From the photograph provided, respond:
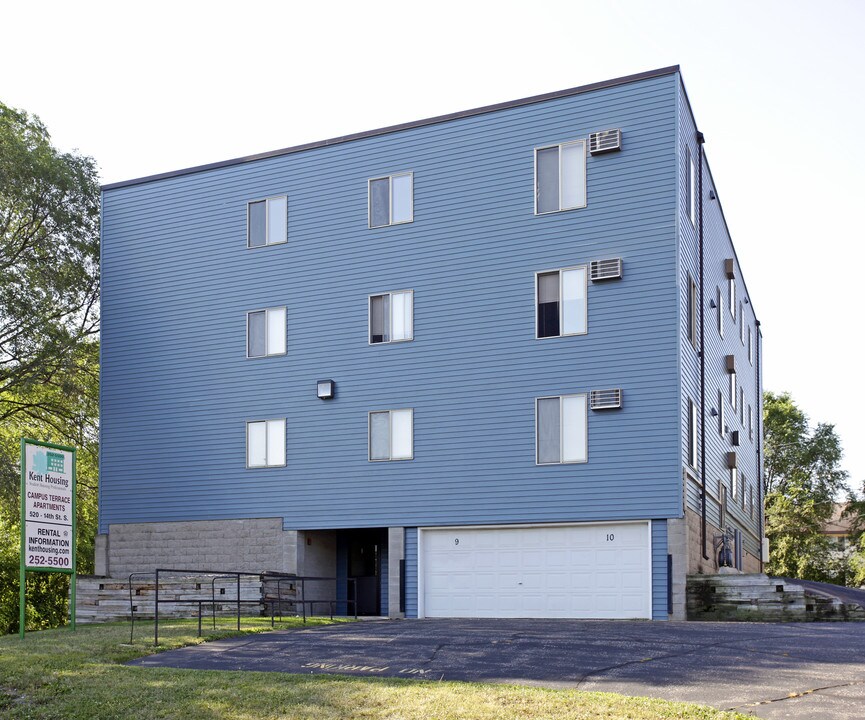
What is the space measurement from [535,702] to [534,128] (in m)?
14.8

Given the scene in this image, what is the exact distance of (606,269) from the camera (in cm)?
2108

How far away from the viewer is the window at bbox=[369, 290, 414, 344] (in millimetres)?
23250

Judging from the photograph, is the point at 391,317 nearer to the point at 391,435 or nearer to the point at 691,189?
the point at 391,435

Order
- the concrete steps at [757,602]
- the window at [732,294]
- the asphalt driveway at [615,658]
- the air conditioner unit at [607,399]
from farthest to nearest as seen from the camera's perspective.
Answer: the window at [732,294] → the air conditioner unit at [607,399] → the concrete steps at [757,602] → the asphalt driveway at [615,658]

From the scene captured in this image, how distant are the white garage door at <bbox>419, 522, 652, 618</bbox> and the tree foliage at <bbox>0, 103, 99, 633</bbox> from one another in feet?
39.7

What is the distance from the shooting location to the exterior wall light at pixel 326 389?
930 inches

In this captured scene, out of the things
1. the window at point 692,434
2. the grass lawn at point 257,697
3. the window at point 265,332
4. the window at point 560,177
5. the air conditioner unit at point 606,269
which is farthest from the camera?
the window at point 265,332

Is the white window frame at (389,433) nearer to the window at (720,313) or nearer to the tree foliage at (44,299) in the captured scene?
the window at (720,313)

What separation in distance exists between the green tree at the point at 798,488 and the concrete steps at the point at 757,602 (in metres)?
33.0

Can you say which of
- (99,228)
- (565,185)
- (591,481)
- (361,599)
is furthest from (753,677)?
(99,228)

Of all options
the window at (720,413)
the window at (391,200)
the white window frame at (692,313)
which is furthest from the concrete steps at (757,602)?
the window at (391,200)

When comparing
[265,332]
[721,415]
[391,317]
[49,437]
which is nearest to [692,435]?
[721,415]

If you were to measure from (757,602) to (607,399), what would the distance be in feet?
15.2

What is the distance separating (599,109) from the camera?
21.7 m
